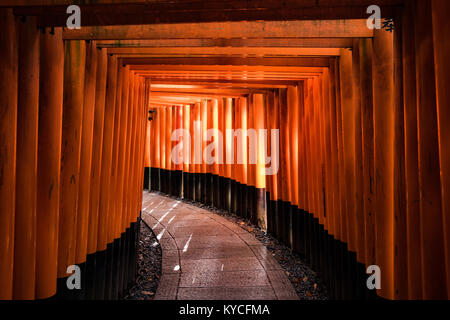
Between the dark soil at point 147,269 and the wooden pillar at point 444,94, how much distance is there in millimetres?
4051

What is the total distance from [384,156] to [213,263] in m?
3.89

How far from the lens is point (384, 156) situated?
2.64 meters

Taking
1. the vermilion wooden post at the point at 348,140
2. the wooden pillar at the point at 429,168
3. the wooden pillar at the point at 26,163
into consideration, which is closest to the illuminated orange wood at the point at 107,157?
the wooden pillar at the point at 26,163

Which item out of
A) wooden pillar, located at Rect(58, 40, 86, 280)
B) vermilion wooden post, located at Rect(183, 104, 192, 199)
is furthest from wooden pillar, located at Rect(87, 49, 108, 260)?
A: vermilion wooden post, located at Rect(183, 104, 192, 199)

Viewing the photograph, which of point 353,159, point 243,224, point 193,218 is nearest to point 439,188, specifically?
point 353,159

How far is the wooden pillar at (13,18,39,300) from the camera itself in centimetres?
213

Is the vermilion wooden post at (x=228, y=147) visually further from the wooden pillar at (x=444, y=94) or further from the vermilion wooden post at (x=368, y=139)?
the wooden pillar at (x=444, y=94)

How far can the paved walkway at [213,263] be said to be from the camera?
174 inches

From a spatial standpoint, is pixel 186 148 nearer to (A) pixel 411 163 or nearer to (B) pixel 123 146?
(B) pixel 123 146

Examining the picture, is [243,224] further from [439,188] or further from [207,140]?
[439,188]

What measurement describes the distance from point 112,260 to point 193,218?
4.87 meters

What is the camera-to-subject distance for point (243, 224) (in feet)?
27.0

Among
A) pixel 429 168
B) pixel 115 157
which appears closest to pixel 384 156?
pixel 429 168

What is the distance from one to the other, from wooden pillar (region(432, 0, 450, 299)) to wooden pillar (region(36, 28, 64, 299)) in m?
2.73
